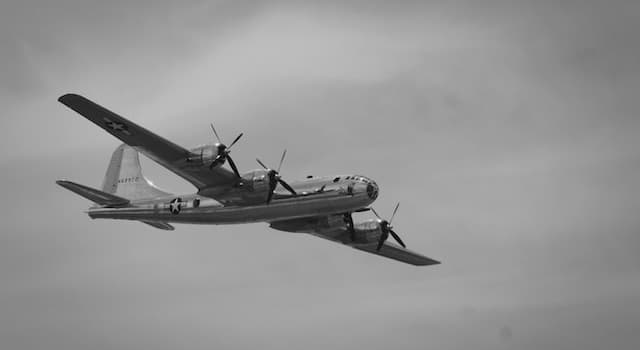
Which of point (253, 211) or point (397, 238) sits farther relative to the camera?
point (397, 238)

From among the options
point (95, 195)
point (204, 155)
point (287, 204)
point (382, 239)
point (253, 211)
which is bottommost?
point (253, 211)

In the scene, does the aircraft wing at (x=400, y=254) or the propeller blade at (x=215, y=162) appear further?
the aircraft wing at (x=400, y=254)

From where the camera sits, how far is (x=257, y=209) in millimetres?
50469

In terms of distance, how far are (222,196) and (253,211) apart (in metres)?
2.09

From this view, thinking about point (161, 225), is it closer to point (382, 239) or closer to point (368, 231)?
point (368, 231)

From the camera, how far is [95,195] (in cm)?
5434

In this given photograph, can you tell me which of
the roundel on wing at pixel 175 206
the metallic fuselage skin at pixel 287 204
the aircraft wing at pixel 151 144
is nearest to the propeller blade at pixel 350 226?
the metallic fuselage skin at pixel 287 204

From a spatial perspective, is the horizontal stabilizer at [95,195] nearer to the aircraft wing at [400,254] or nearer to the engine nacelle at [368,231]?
the engine nacelle at [368,231]

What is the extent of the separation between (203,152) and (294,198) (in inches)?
242

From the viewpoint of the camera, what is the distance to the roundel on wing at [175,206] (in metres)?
53.8

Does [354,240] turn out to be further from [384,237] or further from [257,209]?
[257,209]

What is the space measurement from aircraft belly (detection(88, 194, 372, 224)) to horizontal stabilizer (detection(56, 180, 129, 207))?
21.0 inches

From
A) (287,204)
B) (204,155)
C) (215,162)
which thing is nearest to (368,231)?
(287,204)

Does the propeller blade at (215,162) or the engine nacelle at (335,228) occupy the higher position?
the propeller blade at (215,162)
